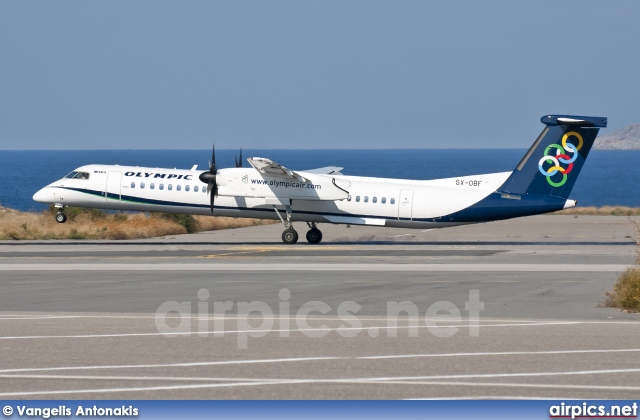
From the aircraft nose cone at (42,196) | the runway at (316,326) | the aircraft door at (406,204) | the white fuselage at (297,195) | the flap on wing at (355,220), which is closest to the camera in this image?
the runway at (316,326)

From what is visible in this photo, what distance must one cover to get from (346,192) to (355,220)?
1.23m

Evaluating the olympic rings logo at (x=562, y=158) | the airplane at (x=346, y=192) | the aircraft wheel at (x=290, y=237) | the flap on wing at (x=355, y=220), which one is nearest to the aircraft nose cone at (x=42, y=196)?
the airplane at (x=346, y=192)

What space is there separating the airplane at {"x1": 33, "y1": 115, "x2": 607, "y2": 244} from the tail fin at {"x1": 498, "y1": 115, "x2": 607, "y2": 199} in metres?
0.04

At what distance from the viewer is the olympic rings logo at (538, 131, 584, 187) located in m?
33.7

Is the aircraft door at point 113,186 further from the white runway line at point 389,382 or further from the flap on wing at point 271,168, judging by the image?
the white runway line at point 389,382

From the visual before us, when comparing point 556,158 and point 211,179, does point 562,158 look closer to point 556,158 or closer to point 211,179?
point 556,158

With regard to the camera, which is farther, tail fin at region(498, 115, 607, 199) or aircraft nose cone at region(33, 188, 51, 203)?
aircraft nose cone at region(33, 188, 51, 203)

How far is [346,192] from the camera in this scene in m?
35.7

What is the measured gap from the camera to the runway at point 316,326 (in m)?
10.4

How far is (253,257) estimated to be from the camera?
30312 millimetres

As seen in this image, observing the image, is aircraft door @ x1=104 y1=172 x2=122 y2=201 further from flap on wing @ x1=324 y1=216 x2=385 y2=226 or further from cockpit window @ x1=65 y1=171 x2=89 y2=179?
flap on wing @ x1=324 y1=216 x2=385 y2=226

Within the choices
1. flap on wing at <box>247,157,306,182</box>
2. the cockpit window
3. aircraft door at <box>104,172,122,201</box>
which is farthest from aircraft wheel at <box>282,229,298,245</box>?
the cockpit window

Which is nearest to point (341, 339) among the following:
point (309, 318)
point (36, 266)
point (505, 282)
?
point (309, 318)

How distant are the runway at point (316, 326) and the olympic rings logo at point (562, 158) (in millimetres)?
3636
